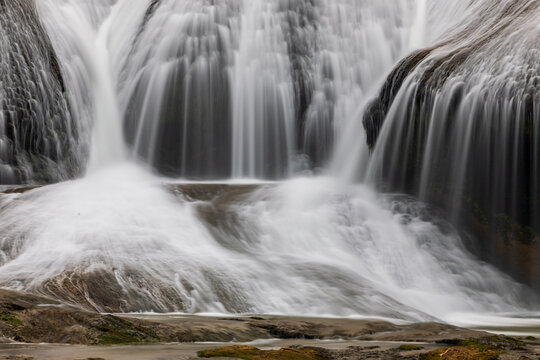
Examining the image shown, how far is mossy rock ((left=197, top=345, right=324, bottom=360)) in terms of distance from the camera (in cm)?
528

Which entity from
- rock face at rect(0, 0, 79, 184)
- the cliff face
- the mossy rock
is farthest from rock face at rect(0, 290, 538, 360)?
rock face at rect(0, 0, 79, 184)

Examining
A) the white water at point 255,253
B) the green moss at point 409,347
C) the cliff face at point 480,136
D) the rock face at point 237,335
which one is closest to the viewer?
the rock face at point 237,335

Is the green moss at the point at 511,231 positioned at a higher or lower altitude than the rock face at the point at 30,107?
lower

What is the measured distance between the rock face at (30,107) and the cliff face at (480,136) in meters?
8.37

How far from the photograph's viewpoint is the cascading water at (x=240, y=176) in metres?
10.4

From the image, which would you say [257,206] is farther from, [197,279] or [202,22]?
[202,22]

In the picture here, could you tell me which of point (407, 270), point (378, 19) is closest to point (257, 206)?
point (407, 270)

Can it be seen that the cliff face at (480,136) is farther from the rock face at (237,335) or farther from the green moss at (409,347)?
the green moss at (409,347)

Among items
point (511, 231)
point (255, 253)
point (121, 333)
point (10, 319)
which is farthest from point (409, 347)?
point (511, 231)

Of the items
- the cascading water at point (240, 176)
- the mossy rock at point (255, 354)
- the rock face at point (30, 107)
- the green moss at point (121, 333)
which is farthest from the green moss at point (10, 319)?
the rock face at point (30, 107)

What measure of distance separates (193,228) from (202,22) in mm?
10647

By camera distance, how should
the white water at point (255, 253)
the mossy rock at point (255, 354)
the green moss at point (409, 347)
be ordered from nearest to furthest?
the mossy rock at point (255, 354), the green moss at point (409, 347), the white water at point (255, 253)

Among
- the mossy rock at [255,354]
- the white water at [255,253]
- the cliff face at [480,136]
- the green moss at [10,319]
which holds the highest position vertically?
the cliff face at [480,136]

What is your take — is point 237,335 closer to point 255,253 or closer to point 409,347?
point 409,347
